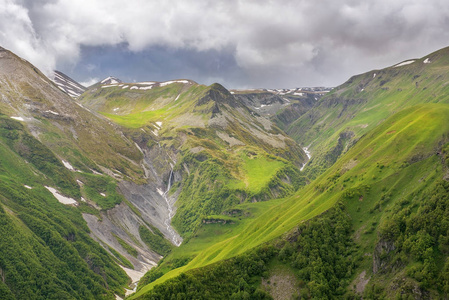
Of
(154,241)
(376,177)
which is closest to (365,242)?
(376,177)

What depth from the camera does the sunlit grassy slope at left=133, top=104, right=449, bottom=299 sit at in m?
89.3

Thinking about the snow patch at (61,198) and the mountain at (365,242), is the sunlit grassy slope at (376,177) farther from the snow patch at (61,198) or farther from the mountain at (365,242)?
the snow patch at (61,198)

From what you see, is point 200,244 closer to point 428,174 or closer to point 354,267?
point 354,267

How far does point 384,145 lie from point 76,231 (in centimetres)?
14188

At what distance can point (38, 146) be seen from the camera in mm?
199125

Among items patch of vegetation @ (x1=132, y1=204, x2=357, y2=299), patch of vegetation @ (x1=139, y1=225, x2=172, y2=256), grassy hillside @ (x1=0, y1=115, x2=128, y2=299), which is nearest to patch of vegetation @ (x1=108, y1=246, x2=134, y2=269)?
grassy hillside @ (x1=0, y1=115, x2=128, y2=299)

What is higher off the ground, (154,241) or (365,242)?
(154,241)

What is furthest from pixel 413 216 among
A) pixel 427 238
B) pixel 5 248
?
pixel 5 248

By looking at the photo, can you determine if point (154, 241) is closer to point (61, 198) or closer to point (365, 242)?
point (61, 198)

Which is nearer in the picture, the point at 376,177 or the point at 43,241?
the point at 376,177

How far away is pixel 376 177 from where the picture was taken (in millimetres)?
99562

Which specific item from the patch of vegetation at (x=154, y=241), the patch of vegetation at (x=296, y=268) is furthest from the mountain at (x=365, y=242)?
the patch of vegetation at (x=154, y=241)

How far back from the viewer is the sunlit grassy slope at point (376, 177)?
89.3m

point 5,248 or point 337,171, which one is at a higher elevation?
point 5,248
